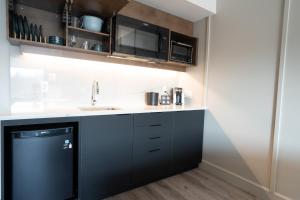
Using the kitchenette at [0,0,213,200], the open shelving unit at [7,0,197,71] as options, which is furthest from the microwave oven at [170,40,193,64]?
the open shelving unit at [7,0,197,71]

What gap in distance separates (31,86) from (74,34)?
0.72 metres

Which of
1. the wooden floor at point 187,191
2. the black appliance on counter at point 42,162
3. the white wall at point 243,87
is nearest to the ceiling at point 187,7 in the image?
the white wall at point 243,87

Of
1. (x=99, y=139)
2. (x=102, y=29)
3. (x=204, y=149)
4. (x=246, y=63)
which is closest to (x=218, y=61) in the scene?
(x=246, y=63)

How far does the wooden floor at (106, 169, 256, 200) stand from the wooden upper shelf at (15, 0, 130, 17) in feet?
6.56

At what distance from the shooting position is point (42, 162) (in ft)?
4.68

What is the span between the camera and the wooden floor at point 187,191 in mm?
1860

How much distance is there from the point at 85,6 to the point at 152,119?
1.40 m

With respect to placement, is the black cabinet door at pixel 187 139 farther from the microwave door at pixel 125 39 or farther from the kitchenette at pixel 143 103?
the microwave door at pixel 125 39

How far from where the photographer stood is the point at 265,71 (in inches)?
74.2

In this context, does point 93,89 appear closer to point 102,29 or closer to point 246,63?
point 102,29

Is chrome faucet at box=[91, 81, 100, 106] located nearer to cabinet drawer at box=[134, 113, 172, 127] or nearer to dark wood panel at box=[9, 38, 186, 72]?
dark wood panel at box=[9, 38, 186, 72]

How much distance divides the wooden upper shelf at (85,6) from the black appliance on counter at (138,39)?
0.38 ft

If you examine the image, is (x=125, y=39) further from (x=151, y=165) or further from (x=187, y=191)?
(x=187, y=191)

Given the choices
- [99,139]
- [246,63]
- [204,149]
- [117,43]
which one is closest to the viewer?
[99,139]
